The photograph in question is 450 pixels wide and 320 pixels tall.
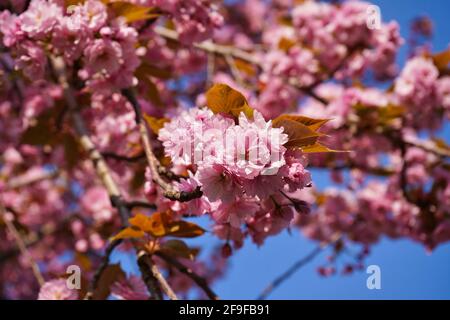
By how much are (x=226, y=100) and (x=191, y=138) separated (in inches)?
6.6

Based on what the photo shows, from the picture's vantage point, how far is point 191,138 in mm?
1485

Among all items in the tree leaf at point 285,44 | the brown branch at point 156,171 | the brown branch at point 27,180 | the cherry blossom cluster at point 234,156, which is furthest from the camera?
the brown branch at point 27,180

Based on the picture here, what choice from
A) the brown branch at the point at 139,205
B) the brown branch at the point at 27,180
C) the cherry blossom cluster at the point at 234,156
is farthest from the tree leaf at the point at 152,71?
the brown branch at the point at 27,180

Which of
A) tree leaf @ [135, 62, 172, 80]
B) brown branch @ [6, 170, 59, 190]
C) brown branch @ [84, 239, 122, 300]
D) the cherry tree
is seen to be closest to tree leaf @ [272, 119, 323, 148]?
the cherry tree

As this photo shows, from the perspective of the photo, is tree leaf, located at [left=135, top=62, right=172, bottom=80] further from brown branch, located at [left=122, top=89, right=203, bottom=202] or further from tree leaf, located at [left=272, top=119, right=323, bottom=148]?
tree leaf, located at [left=272, top=119, right=323, bottom=148]

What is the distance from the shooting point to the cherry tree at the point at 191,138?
5.03 ft

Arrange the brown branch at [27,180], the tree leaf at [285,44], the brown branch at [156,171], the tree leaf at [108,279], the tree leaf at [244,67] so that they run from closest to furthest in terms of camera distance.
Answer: the brown branch at [156,171] → the tree leaf at [108,279] → the tree leaf at [285,44] → the tree leaf at [244,67] → the brown branch at [27,180]

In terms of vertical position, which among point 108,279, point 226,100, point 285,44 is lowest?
point 108,279

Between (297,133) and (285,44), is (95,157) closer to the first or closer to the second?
(297,133)

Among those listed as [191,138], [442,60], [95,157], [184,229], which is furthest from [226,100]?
[442,60]

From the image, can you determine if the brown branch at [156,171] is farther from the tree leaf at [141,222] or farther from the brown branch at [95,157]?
the brown branch at [95,157]

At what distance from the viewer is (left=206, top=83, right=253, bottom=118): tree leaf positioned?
1536 mm
